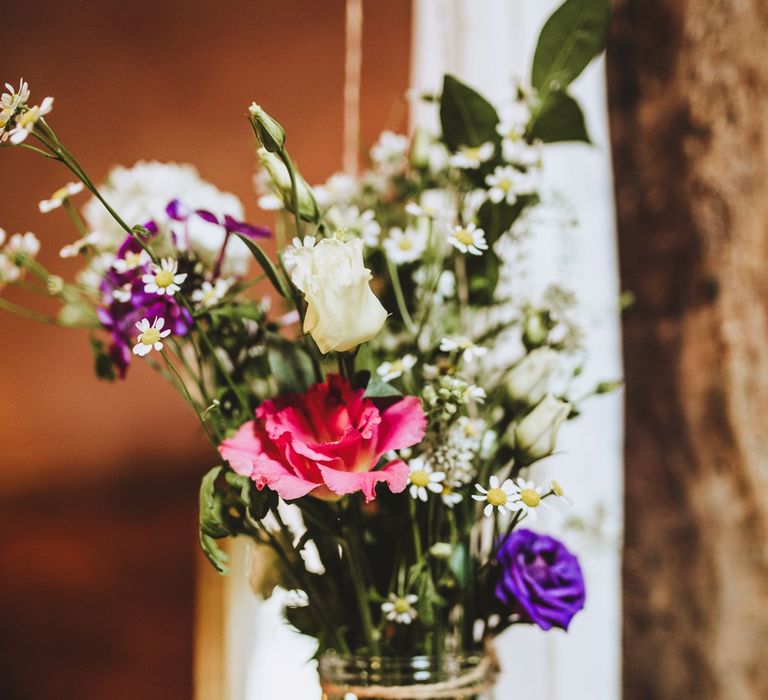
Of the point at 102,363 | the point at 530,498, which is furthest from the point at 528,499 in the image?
the point at 102,363

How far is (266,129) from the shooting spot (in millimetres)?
488

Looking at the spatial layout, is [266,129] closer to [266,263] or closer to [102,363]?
[266,263]

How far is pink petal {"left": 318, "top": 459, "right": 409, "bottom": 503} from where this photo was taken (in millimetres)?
458

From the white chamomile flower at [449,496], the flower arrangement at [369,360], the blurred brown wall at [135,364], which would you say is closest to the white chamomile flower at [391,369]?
the flower arrangement at [369,360]

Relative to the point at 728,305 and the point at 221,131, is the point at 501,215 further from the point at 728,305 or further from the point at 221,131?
the point at 221,131

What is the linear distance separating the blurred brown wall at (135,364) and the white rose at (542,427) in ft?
3.27

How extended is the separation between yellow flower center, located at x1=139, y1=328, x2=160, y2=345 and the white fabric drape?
0.61m

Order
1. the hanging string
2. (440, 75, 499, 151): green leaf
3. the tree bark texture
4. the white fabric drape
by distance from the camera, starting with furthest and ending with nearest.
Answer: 1. the hanging string
2. the white fabric drape
3. the tree bark texture
4. (440, 75, 499, 151): green leaf

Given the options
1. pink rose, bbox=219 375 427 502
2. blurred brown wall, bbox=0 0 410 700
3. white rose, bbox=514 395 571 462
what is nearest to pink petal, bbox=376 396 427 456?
pink rose, bbox=219 375 427 502

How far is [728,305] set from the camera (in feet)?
2.70

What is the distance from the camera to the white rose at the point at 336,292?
46 centimetres

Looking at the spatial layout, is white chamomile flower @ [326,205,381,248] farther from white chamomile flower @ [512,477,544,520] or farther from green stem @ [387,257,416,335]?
white chamomile flower @ [512,477,544,520]

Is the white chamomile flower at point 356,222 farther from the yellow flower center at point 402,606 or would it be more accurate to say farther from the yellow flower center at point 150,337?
the yellow flower center at point 402,606

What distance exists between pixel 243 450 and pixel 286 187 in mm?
204
